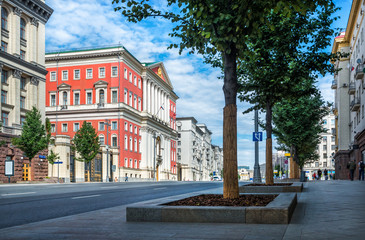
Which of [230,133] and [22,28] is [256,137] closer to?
[230,133]

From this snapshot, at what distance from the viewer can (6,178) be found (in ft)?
130

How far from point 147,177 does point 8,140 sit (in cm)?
3756

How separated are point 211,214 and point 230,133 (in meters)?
2.21

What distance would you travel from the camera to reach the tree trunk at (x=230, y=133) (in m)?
8.38

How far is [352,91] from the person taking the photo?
46.8 meters

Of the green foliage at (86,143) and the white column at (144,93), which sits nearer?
the green foliage at (86,143)

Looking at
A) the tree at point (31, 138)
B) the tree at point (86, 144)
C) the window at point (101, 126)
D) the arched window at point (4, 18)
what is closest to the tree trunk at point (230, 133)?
the tree at point (31, 138)

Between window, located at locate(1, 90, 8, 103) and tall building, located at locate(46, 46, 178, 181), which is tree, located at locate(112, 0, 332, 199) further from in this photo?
tall building, located at locate(46, 46, 178, 181)

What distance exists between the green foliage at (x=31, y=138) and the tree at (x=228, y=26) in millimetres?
33361

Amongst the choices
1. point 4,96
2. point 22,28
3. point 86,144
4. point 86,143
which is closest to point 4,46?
point 22,28

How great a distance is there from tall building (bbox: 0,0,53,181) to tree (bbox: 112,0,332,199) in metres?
34.7

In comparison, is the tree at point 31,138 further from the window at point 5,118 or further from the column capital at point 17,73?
the column capital at point 17,73

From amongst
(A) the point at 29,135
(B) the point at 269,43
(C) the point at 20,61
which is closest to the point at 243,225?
(B) the point at 269,43

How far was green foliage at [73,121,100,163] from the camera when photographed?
50656 millimetres
